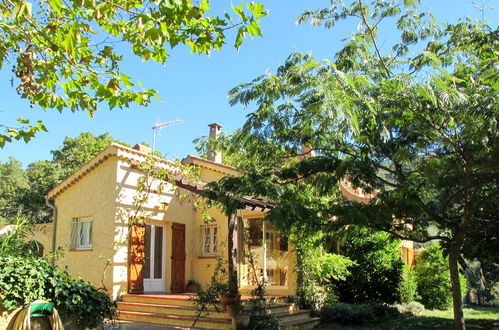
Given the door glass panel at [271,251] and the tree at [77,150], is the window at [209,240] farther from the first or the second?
the tree at [77,150]

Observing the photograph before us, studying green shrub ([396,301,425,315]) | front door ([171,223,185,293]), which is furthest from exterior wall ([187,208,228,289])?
green shrub ([396,301,425,315])

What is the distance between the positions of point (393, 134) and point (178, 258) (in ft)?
29.5

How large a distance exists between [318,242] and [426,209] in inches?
92.8

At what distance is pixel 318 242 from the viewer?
942 centimetres

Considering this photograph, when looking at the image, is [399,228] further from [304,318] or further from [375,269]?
[375,269]

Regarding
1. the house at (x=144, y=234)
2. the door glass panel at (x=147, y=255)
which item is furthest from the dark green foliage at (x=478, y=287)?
the door glass panel at (x=147, y=255)

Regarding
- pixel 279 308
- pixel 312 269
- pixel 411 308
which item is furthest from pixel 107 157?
pixel 411 308

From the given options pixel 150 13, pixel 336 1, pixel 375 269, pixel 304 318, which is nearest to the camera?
pixel 150 13

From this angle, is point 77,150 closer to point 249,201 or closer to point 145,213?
point 145,213

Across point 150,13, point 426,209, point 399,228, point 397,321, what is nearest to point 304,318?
point 397,321

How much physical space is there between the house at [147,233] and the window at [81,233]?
0.10 ft

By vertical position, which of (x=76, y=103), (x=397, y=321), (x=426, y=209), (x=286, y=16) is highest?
(x=286, y=16)

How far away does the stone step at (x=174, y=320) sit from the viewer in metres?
10.1

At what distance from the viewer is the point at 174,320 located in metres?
10.8
